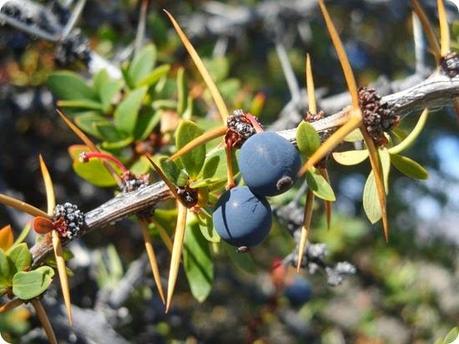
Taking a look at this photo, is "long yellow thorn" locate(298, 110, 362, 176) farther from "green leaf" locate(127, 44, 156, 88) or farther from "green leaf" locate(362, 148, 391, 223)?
"green leaf" locate(127, 44, 156, 88)

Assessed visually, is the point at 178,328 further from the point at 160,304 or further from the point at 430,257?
the point at 430,257

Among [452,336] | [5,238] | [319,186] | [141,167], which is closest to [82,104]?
[141,167]

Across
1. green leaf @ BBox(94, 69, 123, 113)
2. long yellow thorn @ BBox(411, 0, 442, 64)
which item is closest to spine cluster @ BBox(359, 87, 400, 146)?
long yellow thorn @ BBox(411, 0, 442, 64)

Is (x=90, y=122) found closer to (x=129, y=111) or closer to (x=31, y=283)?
(x=129, y=111)

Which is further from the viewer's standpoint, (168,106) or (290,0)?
(290,0)

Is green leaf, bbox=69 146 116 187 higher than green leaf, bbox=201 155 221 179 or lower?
higher

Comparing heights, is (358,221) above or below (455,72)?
below

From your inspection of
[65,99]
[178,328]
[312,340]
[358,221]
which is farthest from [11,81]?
[358,221]
